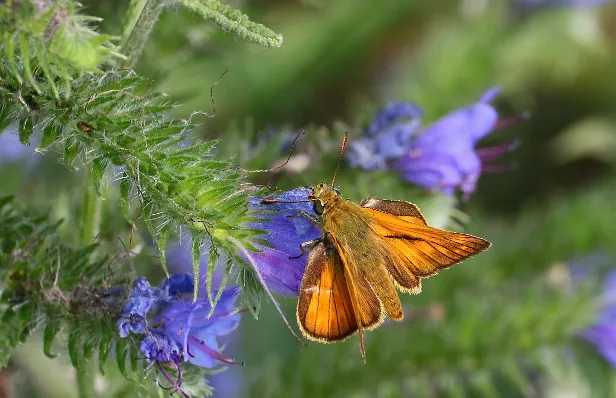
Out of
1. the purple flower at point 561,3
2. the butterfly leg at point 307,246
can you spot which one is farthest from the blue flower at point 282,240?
the purple flower at point 561,3

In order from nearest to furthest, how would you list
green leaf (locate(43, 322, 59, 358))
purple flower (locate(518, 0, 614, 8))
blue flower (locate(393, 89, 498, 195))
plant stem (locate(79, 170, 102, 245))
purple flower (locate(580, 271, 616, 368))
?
green leaf (locate(43, 322, 59, 358))
plant stem (locate(79, 170, 102, 245))
blue flower (locate(393, 89, 498, 195))
purple flower (locate(580, 271, 616, 368))
purple flower (locate(518, 0, 614, 8))

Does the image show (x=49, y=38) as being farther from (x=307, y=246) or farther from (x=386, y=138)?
(x=386, y=138)

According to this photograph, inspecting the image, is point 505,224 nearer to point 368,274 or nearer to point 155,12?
point 368,274

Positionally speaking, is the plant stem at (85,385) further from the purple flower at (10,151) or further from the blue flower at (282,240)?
the purple flower at (10,151)

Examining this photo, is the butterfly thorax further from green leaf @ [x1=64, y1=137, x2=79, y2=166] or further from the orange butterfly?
green leaf @ [x1=64, y1=137, x2=79, y2=166]

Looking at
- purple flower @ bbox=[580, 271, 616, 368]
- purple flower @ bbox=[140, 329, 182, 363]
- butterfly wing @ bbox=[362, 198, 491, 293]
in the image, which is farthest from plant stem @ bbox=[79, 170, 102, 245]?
purple flower @ bbox=[580, 271, 616, 368]

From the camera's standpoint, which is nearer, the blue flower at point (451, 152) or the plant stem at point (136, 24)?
the plant stem at point (136, 24)

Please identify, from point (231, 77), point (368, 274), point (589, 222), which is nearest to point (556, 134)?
point (589, 222)
